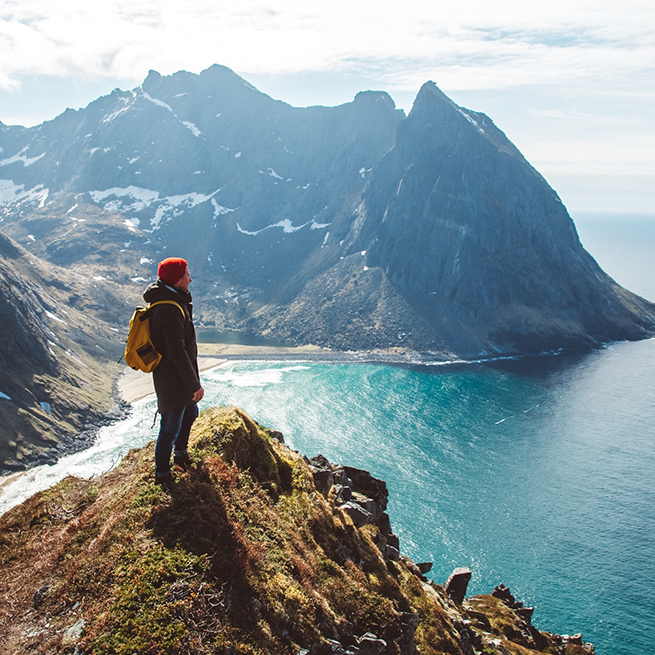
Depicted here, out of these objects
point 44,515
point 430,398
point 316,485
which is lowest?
point 430,398

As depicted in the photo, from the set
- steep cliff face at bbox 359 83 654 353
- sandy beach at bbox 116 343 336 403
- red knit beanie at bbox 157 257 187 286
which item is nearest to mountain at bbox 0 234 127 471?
sandy beach at bbox 116 343 336 403

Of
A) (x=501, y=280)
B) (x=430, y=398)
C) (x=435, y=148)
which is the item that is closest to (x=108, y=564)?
(x=430, y=398)

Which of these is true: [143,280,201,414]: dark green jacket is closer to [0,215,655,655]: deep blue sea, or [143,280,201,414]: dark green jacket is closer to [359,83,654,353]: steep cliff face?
[0,215,655,655]: deep blue sea

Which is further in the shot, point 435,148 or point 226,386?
point 435,148

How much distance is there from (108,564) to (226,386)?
109 m

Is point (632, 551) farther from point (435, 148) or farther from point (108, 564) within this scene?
point (435, 148)

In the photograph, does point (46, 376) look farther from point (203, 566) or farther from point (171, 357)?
point (203, 566)

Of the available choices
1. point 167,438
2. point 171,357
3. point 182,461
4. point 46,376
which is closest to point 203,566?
point 167,438

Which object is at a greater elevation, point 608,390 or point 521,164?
point 521,164

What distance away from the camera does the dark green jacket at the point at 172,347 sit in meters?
8.42

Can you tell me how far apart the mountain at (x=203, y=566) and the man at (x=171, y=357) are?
0.90m

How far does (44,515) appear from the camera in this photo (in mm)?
9188

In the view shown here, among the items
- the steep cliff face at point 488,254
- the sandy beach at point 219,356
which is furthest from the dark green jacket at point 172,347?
the steep cliff face at point 488,254

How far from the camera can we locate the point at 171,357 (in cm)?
851
